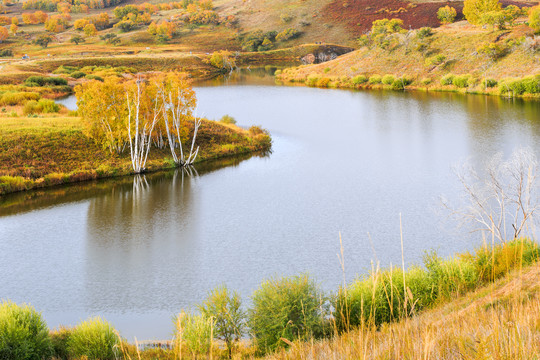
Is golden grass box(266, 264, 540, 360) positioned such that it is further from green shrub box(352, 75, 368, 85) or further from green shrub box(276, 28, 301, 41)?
green shrub box(276, 28, 301, 41)

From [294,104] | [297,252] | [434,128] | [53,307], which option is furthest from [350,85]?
[53,307]

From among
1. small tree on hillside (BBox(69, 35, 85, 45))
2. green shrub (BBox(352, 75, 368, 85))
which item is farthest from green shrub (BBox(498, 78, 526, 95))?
small tree on hillside (BBox(69, 35, 85, 45))

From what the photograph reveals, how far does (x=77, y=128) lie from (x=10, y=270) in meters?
21.6

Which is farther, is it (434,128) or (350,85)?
(350,85)

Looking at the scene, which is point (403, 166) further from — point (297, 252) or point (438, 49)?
point (438, 49)

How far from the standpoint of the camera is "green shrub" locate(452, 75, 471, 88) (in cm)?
6981

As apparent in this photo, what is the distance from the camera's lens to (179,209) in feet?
96.0

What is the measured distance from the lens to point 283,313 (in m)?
12.9

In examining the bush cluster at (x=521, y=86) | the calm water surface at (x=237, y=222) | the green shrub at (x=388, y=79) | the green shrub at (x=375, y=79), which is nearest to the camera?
the calm water surface at (x=237, y=222)

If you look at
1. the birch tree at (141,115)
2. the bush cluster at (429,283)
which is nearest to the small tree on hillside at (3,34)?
the birch tree at (141,115)

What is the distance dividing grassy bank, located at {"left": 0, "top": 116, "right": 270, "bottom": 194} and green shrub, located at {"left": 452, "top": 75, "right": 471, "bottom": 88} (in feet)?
120

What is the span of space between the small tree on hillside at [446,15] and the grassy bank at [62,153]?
92.7 metres

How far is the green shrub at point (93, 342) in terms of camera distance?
13.2m

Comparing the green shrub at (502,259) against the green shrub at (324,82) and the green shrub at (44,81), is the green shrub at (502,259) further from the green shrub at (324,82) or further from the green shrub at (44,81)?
the green shrub at (44,81)
